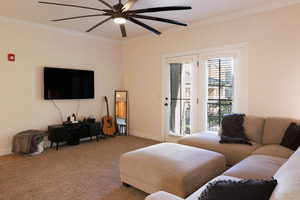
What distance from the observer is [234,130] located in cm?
324

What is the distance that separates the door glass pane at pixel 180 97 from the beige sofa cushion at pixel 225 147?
1273 millimetres

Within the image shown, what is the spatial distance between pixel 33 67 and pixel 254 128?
4534 millimetres

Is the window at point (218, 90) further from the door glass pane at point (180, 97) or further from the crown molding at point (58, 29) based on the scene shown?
the crown molding at point (58, 29)

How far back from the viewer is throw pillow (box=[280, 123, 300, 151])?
261cm

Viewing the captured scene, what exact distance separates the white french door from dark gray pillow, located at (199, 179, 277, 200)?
10.9 feet

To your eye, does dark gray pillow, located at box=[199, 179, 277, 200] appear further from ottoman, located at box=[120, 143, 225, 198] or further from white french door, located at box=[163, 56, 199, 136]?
white french door, located at box=[163, 56, 199, 136]

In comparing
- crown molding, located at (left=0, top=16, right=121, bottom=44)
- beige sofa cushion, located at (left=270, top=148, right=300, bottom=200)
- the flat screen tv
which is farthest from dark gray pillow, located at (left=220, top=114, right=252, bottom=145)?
crown molding, located at (left=0, top=16, right=121, bottom=44)

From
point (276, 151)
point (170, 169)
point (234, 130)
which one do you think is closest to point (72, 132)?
point (170, 169)

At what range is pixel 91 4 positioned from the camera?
3.36 m

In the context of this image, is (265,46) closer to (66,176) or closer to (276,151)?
(276,151)

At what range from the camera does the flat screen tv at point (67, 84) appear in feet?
14.6

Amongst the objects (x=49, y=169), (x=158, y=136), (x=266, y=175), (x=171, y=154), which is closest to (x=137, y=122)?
(x=158, y=136)

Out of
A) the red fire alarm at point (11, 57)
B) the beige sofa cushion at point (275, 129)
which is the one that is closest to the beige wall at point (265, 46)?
the beige sofa cushion at point (275, 129)

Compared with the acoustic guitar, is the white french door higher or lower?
higher
